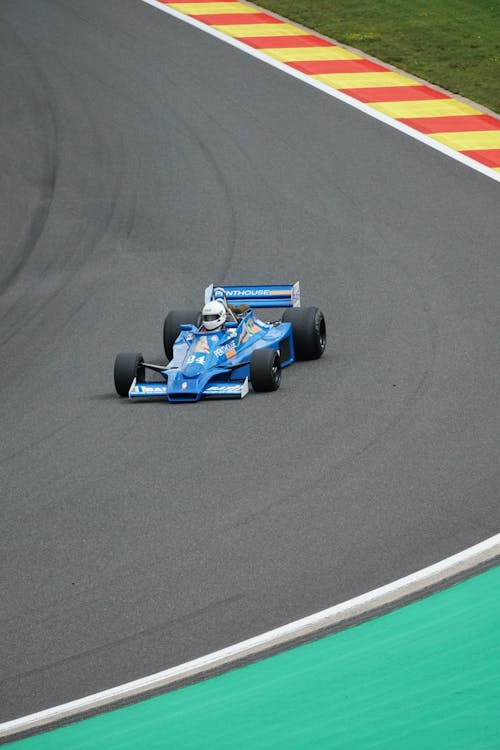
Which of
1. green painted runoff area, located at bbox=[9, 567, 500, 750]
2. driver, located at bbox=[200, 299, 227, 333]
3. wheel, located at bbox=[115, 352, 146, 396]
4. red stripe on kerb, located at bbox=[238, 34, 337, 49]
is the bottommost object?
green painted runoff area, located at bbox=[9, 567, 500, 750]

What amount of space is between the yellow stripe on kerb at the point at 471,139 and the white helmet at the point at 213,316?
340 inches

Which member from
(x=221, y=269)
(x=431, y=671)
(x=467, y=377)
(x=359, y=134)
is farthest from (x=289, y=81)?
(x=431, y=671)

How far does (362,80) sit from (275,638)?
55.5ft

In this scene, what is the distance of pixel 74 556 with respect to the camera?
32.6 ft

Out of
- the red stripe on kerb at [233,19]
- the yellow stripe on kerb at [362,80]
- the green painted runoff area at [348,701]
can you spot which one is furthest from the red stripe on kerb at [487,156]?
the green painted runoff area at [348,701]

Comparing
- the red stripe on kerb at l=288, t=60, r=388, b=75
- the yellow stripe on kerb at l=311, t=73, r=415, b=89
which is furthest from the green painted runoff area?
the red stripe on kerb at l=288, t=60, r=388, b=75

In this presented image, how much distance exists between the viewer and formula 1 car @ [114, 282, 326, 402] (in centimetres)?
1308

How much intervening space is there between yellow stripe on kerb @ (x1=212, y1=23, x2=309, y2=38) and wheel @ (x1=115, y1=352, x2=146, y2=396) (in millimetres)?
14080

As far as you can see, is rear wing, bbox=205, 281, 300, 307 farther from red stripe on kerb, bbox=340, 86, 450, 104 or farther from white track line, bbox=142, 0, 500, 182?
red stripe on kerb, bbox=340, 86, 450, 104

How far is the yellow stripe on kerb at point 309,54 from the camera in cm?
2477

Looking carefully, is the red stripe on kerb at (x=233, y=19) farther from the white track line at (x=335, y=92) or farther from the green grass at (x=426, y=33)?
the green grass at (x=426, y=33)

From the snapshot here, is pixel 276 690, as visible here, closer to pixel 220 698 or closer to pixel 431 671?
pixel 220 698

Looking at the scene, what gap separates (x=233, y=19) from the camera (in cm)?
2677

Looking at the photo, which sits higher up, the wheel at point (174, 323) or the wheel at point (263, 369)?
the wheel at point (174, 323)
